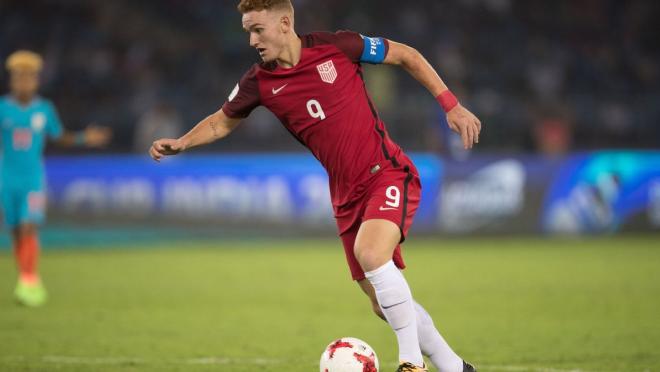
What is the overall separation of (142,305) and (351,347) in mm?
4757

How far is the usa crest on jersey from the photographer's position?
5.18 meters

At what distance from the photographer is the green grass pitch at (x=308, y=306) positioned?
6.54 m

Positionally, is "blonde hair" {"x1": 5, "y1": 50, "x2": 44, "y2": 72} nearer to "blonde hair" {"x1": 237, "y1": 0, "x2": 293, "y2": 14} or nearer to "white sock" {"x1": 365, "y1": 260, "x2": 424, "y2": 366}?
"blonde hair" {"x1": 237, "y1": 0, "x2": 293, "y2": 14}

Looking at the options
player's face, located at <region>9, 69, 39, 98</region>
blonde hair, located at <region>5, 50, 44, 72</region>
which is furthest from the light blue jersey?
blonde hair, located at <region>5, 50, 44, 72</region>

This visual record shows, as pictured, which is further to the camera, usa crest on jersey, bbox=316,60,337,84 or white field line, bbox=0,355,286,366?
white field line, bbox=0,355,286,366

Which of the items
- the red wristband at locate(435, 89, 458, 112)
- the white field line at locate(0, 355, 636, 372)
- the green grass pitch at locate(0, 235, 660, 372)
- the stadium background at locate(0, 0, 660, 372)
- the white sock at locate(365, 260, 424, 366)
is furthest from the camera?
Answer: the stadium background at locate(0, 0, 660, 372)

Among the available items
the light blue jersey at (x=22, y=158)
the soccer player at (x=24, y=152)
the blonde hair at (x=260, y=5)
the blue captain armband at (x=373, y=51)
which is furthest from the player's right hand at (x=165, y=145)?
the light blue jersey at (x=22, y=158)

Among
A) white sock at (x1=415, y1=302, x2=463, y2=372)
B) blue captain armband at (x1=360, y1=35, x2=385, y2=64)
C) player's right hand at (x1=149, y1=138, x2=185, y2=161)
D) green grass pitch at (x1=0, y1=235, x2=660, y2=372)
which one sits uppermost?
blue captain armband at (x1=360, y1=35, x2=385, y2=64)

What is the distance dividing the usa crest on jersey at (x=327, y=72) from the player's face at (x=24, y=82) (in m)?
5.48

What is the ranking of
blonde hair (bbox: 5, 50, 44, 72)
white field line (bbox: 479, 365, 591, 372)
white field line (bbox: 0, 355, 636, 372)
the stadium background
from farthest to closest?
blonde hair (bbox: 5, 50, 44, 72) < the stadium background < white field line (bbox: 0, 355, 636, 372) < white field line (bbox: 479, 365, 591, 372)

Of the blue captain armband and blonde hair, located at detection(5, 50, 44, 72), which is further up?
the blue captain armband

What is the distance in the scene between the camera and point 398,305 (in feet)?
16.1

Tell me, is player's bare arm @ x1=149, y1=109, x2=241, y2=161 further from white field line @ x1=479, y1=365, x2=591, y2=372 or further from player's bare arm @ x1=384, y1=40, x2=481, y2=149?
white field line @ x1=479, y1=365, x2=591, y2=372

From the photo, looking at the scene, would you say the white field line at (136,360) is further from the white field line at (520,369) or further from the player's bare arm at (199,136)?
the player's bare arm at (199,136)
